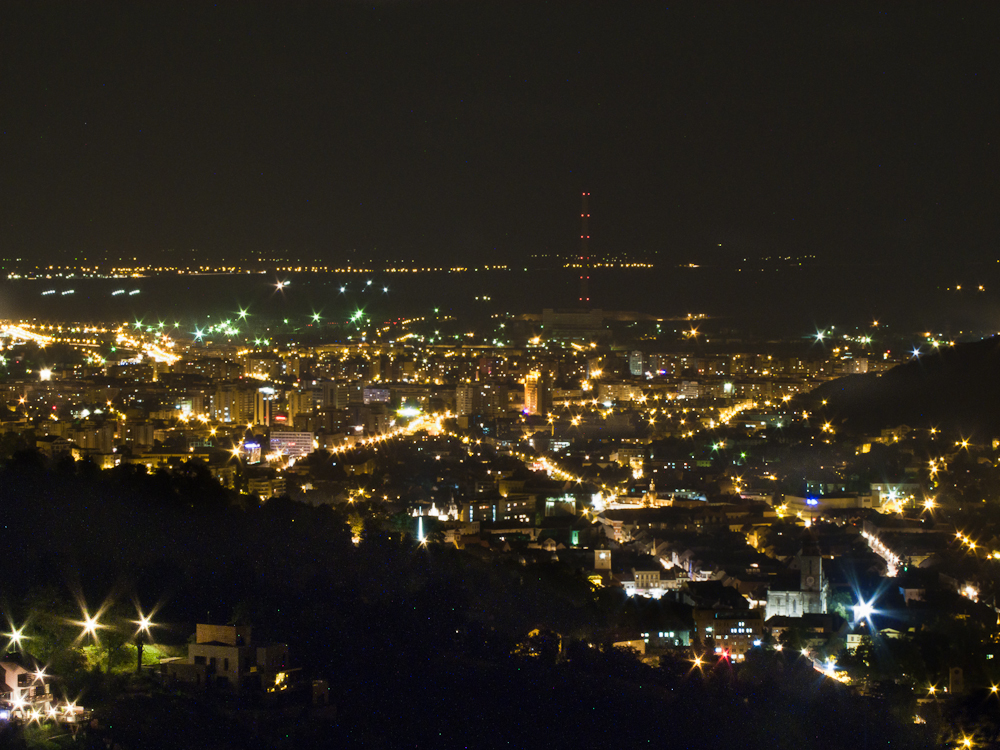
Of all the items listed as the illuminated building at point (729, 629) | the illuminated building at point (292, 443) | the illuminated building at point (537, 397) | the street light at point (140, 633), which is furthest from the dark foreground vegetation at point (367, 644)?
the illuminated building at point (537, 397)

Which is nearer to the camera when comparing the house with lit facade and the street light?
the house with lit facade

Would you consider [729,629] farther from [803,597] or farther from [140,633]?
[140,633]

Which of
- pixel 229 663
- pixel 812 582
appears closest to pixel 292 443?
pixel 812 582

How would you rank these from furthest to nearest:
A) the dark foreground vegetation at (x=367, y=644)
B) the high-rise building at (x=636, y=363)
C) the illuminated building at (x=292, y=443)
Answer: the high-rise building at (x=636, y=363), the illuminated building at (x=292, y=443), the dark foreground vegetation at (x=367, y=644)

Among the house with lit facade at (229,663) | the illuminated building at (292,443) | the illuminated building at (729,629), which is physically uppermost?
the illuminated building at (292,443)

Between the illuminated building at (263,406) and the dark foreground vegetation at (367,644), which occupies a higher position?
the illuminated building at (263,406)

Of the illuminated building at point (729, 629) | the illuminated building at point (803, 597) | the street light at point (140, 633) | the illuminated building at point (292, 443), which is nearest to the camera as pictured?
the street light at point (140, 633)

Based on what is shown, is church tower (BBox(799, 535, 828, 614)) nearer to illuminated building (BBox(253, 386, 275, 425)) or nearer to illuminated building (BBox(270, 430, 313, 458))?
illuminated building (BBox(270, 430, 313, 458))

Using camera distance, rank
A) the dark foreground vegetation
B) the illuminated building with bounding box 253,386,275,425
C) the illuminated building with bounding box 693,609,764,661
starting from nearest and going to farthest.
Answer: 1. the dark foreground vegetation
2. the illuminated building with bounding box 693,609,764,661
3. the illuminated building with bounding box 253,386,275,425

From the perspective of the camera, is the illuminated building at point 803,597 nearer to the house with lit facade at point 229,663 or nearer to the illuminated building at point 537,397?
the house with lit facade at point 229,663

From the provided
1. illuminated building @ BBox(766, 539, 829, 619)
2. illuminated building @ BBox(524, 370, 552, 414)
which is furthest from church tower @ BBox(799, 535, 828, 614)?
illuminated building @ BBox(524, 370, 552, 414)

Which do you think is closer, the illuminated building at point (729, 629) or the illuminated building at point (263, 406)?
the illuminated building at point (729, 629)

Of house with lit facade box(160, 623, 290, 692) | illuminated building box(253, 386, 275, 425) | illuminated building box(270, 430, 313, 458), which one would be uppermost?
illuminated building box(253, 386, 275, 425)

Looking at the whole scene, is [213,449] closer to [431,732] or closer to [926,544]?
[926,544]
